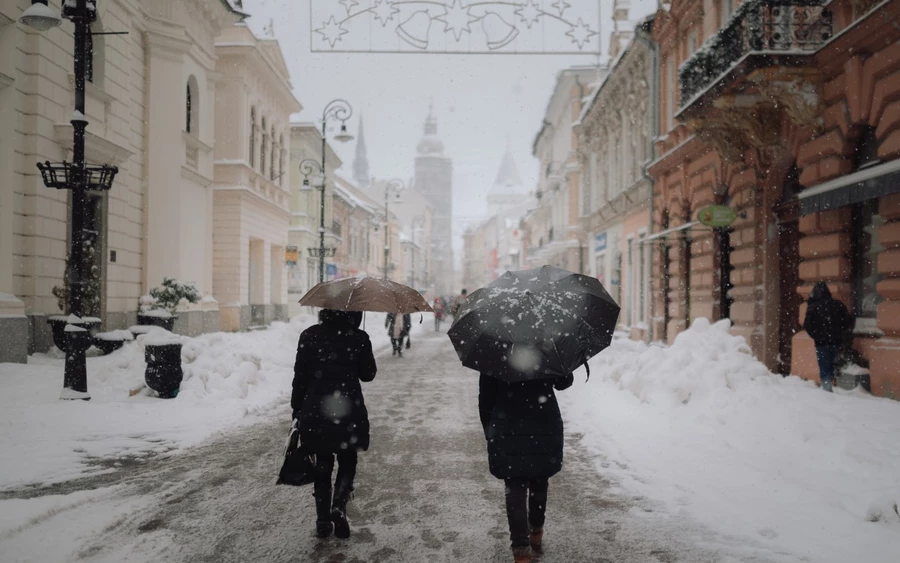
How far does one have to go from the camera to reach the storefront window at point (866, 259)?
10312 mm

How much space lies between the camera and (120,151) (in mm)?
15664

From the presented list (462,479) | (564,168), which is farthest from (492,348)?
(564,168)

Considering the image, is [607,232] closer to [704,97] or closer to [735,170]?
[735,170]

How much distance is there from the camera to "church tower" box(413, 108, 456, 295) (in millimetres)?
152500

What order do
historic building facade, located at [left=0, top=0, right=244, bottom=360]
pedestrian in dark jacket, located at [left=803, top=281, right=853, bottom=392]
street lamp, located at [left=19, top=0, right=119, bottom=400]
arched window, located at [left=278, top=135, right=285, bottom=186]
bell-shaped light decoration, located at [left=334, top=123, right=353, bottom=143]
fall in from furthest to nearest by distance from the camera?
arched window, located at [left=278, top=135, right=285, bottom=186]
bell-shaped light decoration, located at [left=334, top=123, right=353, bottom=143]
historic building facade, located at [left=0, top=0, right=244, bottom=360]
pedestrian in dark jacket, located at [left=803, top=281, right=853, bottom=392]
street lamp, located at [left=19, top=0, right=119, bottom=400]

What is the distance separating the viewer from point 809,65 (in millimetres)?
11016

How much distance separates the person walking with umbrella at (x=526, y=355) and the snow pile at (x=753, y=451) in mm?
1801

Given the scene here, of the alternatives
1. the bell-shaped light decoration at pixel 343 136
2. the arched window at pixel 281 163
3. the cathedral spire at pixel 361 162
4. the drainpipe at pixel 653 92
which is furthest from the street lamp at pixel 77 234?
the cathedral spire at pixel 361 162

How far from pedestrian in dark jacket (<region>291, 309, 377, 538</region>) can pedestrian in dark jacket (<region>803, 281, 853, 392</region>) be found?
768 cm

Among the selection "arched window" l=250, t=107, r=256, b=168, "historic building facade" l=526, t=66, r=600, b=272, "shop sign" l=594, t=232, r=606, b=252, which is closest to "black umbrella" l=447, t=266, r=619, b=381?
"arched window" l=250, t=107, r=256, b=168

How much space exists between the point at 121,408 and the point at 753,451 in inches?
299

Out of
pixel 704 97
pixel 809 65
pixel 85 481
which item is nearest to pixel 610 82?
pixel 704 97

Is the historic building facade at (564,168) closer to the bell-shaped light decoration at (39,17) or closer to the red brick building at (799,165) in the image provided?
the red brick building at (799,165)

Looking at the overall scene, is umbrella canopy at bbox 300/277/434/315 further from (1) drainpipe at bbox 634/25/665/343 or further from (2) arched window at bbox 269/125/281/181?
(2) arched window at bbox 269/125/281/181
